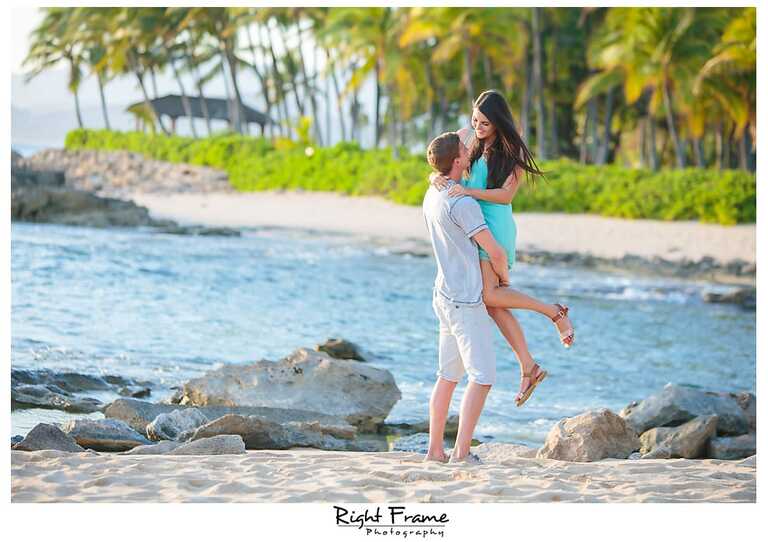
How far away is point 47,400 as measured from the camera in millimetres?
7742

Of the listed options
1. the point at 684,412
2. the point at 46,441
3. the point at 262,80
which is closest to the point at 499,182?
the point at 46,441

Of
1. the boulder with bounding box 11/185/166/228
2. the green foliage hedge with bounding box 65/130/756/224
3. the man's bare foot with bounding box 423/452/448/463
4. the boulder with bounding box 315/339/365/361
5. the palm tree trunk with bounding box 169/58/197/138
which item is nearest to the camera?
the man's bare foot with bounding box 423/452/448/463

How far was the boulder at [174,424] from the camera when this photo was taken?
6512mm

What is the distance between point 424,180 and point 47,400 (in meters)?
19.4

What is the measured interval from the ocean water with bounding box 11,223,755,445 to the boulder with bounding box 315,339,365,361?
0.51m

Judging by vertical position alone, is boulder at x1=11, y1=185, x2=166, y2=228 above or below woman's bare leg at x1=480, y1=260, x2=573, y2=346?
above

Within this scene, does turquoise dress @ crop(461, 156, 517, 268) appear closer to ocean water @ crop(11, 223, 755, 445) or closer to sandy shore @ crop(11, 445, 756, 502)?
sandy shore @ crop(11, 445, 756, 502)

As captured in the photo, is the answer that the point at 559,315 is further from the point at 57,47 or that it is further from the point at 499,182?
the point at 57,47

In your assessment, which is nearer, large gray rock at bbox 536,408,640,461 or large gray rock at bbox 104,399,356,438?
large gray rock at bbox 536,408,640,461

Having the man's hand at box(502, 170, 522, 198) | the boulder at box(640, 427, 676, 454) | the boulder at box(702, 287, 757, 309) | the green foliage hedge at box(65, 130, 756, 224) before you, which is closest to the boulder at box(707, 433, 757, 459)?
the boulder at box(640, 427, 676, 454)

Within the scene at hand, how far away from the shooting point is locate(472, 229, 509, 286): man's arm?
15.5 ft

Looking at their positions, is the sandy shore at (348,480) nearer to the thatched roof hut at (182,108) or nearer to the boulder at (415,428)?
the boulder at (415,428)

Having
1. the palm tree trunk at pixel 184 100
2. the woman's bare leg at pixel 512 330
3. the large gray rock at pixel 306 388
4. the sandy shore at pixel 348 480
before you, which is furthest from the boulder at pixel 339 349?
the palm tree trunk at pixel 184 100
